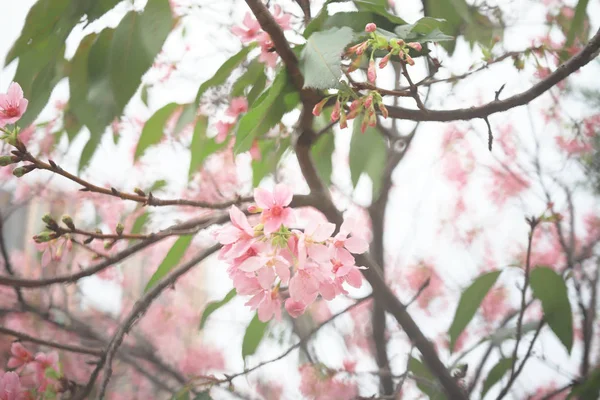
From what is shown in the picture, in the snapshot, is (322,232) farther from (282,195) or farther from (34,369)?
(34,369)

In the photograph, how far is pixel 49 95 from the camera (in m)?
0.48

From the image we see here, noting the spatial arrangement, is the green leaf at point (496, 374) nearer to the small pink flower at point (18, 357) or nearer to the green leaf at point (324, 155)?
the green leaf at point (324, 155)

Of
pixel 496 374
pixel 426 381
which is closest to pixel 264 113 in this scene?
pixel 426 381

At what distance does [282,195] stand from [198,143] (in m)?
0.36

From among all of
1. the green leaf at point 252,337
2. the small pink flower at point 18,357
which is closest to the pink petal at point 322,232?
the green leaf at point 252,337

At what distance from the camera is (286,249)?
349 mm

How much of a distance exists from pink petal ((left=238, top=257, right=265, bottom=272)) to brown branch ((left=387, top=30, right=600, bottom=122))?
0.58 feet

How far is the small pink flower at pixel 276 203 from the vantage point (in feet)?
1.10

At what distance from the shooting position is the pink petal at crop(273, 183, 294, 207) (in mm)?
340

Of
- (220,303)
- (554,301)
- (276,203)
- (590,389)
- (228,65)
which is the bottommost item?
(590,389)

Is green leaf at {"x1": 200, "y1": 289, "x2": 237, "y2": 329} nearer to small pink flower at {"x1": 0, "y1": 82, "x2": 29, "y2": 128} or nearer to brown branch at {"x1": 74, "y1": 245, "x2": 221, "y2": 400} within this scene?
brown branch at {"x1": 74, "y1": 245, "x2": 221, "y2": 400}

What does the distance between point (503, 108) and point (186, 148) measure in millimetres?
896

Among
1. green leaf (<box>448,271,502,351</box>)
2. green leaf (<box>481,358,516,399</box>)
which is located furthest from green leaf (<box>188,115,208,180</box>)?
green leaf (<box>481,358,516,399</box>)

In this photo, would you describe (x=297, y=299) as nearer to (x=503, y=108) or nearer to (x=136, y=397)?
(x=503, y=108)
